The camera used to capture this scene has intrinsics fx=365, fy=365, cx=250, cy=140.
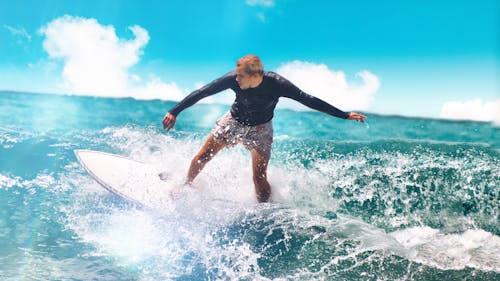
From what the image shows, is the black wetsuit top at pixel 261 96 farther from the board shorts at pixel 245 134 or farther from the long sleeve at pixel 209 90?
the board shorts at pixel 245 134

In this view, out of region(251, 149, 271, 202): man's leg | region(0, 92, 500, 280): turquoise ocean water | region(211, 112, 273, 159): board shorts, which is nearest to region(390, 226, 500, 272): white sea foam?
region(0, 92, 500, 280): turquoise ocean water

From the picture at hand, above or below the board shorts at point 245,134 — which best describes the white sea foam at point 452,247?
below

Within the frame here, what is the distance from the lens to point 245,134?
5051 millimetres

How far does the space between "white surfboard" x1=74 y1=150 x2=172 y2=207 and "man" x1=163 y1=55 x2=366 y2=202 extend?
60 cm

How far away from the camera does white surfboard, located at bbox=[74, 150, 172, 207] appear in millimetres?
5527

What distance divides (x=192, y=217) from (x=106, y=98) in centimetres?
3000

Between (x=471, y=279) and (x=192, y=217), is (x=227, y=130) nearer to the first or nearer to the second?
(x=192, y=217)

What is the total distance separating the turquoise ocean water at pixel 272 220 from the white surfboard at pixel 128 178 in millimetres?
216

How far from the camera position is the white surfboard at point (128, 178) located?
553cm

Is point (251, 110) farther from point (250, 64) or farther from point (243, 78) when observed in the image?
point (250, 64)

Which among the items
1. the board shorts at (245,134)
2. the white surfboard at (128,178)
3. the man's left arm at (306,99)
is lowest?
the white surfboard at (128,178)

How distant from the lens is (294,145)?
11695 mm

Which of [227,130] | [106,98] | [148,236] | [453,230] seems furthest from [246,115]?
[106,98]

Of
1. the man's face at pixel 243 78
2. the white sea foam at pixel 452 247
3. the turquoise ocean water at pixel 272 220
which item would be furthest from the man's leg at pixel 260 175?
the white sea foam at pixel 452 247
